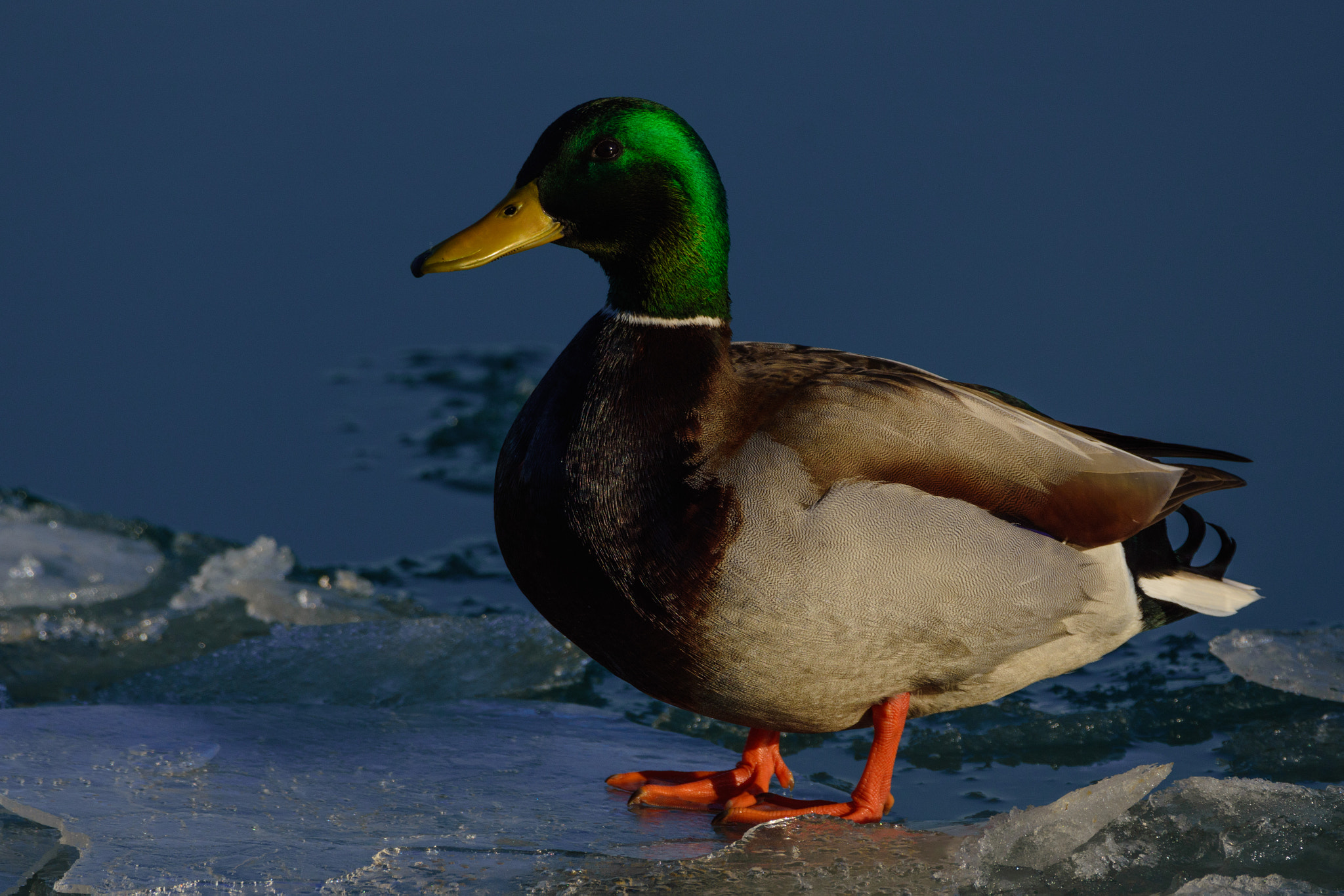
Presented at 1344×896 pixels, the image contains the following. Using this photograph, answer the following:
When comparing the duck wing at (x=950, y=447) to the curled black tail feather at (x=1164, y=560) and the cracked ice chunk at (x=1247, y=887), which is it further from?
the cracked ice chunk at (x=1247, y=887)

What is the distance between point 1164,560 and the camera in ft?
10.4

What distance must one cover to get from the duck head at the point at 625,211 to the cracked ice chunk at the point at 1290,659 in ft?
6.49

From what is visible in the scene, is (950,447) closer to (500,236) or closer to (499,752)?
(500,236)

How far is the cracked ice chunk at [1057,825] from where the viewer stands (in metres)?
2.62

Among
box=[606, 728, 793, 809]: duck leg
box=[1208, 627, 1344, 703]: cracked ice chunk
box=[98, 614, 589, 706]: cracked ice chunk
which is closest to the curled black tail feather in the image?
box=[1208, 627, 1344, 703]: cracked ice chunk

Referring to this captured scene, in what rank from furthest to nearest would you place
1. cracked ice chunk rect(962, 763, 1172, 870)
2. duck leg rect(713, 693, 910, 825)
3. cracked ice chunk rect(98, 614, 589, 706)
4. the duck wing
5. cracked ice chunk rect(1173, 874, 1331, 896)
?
cracked ice chunk rect(98, 614, 589, 706) < duck leg rect(713, 693, 910, 825) < the duck wing < cracked ice chunk rect(962, 763, 1172, 870) < cracked ice chunk rect(1173, 874, 1331, 896)

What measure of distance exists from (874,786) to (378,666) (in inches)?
71.1

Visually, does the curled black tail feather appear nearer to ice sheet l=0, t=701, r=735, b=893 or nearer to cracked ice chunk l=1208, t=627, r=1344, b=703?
cracked ice chunk l=1208, t=627, r=1344, b=703

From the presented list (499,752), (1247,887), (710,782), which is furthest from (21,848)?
(1247,887)

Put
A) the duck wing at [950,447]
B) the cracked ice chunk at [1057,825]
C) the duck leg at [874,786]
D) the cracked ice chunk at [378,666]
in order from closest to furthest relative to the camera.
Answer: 1. the cracked ice chunk at [1057,825]
2. the duck wing at [950,447]
3. the duck leg at [874,786]
4. the cracked ice chunk at [378,666]

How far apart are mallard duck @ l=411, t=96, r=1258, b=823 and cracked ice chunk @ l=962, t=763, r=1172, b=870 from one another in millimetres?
340

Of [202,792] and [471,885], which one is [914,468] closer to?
[471,885]

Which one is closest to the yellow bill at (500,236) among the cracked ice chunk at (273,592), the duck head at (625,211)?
the duck head at (625,211)

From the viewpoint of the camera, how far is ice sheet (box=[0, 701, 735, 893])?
267 cm
